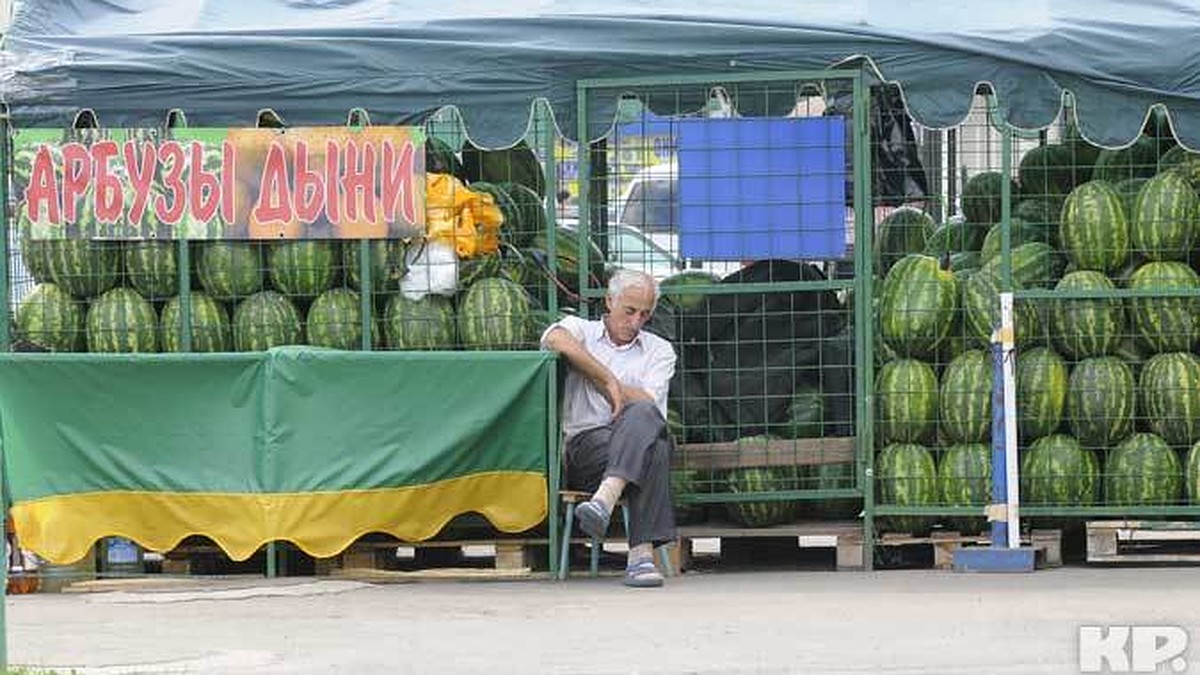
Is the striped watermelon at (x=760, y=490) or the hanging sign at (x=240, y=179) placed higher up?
the hanging sign at (x=240, y=179)

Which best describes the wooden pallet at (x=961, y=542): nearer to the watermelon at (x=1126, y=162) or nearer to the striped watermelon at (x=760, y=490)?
the striped watermelon at (x=760, y=490)

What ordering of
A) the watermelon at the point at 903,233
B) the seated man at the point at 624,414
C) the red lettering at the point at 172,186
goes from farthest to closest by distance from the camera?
the watermelon at the point at 903,233 → the red lettering at the point at 172,186 → the seated man at the point at 624,414

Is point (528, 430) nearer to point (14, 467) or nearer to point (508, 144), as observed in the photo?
point (508, 144)

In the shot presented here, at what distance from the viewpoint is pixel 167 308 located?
41.9 feet

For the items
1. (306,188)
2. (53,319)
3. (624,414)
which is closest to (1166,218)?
(624,414)

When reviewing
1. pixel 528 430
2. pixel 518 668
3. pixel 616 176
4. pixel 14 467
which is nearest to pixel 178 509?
pixel 14 467

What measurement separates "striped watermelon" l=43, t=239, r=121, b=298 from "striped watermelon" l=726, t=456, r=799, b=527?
333cm

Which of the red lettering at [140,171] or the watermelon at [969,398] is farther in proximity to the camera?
the red lettering at [140,171]

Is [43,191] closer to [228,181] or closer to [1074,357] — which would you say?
[228,181]

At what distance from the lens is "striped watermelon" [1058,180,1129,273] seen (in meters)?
12.4

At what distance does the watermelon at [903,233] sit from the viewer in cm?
1298

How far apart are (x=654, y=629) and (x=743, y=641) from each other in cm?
55

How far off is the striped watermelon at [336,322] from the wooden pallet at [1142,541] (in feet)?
12.5

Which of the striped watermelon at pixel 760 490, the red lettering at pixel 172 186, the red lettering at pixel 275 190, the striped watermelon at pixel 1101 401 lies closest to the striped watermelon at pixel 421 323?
the red lettering at pixel 275 190
